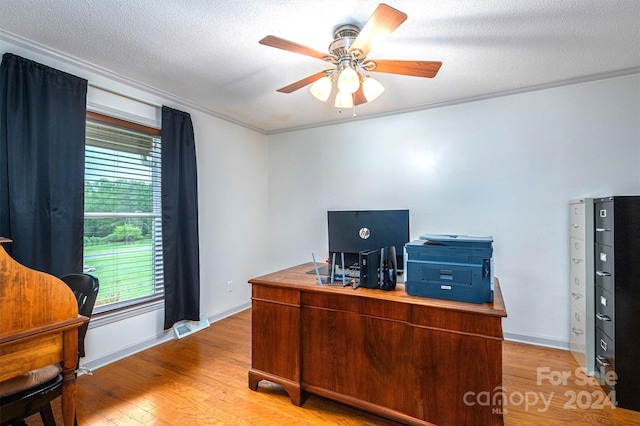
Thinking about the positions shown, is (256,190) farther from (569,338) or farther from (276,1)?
(569,338)

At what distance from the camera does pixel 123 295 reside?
9.25 feet

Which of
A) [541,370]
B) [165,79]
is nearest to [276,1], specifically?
[165,79]

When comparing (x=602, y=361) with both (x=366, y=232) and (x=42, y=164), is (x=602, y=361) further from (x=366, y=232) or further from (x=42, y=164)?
(x=42, y=164)

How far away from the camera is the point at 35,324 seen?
1373 millimetres

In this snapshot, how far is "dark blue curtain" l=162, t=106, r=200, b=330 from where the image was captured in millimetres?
3043

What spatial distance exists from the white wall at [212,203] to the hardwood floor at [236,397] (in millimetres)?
290

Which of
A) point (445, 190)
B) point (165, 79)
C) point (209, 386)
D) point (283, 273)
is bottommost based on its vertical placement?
point (209, 386)

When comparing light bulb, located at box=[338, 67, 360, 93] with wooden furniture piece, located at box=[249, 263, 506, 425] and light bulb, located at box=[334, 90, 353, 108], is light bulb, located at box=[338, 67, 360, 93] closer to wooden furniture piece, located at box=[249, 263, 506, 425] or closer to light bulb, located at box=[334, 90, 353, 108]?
light bulb, located at box=[334, 90, 353, 108]

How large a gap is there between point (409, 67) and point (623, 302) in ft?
6.97

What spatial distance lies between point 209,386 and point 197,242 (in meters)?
1.50

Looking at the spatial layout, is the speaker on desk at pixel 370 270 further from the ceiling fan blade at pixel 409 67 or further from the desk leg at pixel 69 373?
the desk leg at pixel 69 373

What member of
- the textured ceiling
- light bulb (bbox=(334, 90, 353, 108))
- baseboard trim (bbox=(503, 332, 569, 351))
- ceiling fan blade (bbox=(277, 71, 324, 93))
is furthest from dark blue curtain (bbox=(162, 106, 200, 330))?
baseboard trim (bbox=(503, 332, 569, 351))

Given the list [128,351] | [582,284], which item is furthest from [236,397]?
[582,284]

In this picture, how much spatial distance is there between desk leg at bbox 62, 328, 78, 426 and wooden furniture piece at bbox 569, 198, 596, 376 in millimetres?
3436
